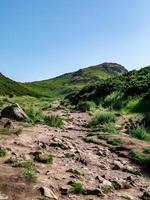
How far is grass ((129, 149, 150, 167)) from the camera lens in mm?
15016

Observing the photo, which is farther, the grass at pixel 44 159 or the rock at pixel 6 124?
the rock at pixel 6 124

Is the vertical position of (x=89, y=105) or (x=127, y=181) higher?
(x=89, y=105)

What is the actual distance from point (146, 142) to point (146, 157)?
285cm

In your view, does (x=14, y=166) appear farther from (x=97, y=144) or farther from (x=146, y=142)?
(x=146, y=142)

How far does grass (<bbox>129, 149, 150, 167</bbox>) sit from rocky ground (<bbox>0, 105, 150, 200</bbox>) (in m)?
0.23

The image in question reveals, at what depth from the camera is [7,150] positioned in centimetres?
1462

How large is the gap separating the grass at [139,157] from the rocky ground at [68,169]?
0.23 metres

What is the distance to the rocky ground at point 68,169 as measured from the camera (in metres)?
11.3

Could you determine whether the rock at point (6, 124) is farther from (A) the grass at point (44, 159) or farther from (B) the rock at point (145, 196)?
(B) the rock at point (145, 196)

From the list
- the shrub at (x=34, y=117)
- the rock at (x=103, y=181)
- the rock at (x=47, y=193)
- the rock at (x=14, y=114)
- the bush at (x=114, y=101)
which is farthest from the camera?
the bush at (x=114, y=101)

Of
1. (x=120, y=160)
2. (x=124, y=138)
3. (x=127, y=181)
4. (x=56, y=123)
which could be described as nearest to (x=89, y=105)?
(x=56, y=123)

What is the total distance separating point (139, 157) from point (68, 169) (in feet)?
10.5

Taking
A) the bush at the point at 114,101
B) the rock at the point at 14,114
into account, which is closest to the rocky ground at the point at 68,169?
the rock at the point at 14,114

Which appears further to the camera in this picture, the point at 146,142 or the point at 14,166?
the point at 146,142
